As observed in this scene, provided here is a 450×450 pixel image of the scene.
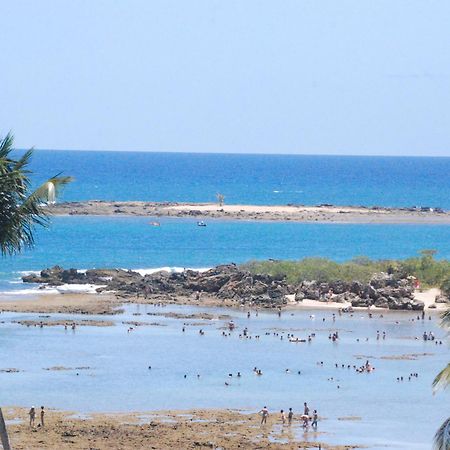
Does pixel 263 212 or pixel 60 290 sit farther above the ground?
pixel 263 212

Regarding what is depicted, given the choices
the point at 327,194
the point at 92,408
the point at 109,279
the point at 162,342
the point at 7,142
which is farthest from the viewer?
the point at 327,194

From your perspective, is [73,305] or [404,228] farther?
[404,228]

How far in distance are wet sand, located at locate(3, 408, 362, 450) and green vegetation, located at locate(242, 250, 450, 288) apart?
116 feet

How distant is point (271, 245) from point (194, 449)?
75.4 metres

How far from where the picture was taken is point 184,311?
67562 millimetres

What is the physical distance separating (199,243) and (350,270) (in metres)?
34.1

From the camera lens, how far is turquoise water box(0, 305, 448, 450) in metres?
42.1

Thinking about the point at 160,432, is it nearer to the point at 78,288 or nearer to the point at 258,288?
the point at 258,288

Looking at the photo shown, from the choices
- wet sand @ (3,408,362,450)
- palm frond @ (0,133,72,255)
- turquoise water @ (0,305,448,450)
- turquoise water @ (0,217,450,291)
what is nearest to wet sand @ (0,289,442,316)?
turquoise water @ (0,305,448,450)

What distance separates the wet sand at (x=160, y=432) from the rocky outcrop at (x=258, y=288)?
31016 millimetres

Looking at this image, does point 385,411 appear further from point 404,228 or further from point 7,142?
point 404,228

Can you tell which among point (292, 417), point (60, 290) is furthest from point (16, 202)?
point (60, 290)

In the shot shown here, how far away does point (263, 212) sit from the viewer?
14625 centimetres

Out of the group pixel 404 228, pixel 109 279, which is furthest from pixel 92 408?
pixel 404 228
